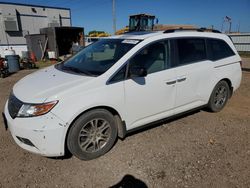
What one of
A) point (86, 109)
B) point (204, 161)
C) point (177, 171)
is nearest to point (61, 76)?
point (86, 109)

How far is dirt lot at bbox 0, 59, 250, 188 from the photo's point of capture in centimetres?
258

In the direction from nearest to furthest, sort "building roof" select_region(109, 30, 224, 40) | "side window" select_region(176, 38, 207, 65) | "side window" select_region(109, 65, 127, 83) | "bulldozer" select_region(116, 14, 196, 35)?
"side window" select_region(109, 65, 127, 83) → "building roof" select_region(109, 30, 224, 40) → "side window" select_region(176, 38, 207, 65) → "bulldozer" select_region(116, 14, 196, 35)

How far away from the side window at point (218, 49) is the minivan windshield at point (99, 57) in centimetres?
177

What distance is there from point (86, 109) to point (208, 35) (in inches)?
117

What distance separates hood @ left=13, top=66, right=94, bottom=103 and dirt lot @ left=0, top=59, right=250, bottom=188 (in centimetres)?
98

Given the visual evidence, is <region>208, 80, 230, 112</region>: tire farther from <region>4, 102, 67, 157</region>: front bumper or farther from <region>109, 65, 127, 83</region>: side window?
<region>4, 102, 67, 157</region>: front bumper

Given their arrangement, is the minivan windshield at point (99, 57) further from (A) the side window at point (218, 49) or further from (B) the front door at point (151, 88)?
(A) the side window at point (218, 49)

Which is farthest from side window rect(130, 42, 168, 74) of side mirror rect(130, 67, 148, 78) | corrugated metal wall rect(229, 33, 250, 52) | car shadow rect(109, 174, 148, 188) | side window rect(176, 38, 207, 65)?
corrugated metal wall rect(229, 33, 250, 52)

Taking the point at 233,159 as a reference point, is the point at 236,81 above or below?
above

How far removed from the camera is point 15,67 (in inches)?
429

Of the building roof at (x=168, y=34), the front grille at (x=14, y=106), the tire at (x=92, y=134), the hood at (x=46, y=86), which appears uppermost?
the building roof at (x=168, y=34)

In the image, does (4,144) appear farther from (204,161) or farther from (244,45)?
(244,45)

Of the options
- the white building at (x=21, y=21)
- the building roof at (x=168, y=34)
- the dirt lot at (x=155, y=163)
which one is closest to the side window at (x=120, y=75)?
the building roof at (x=168, y=34)

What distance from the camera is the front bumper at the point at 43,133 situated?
250 cm
